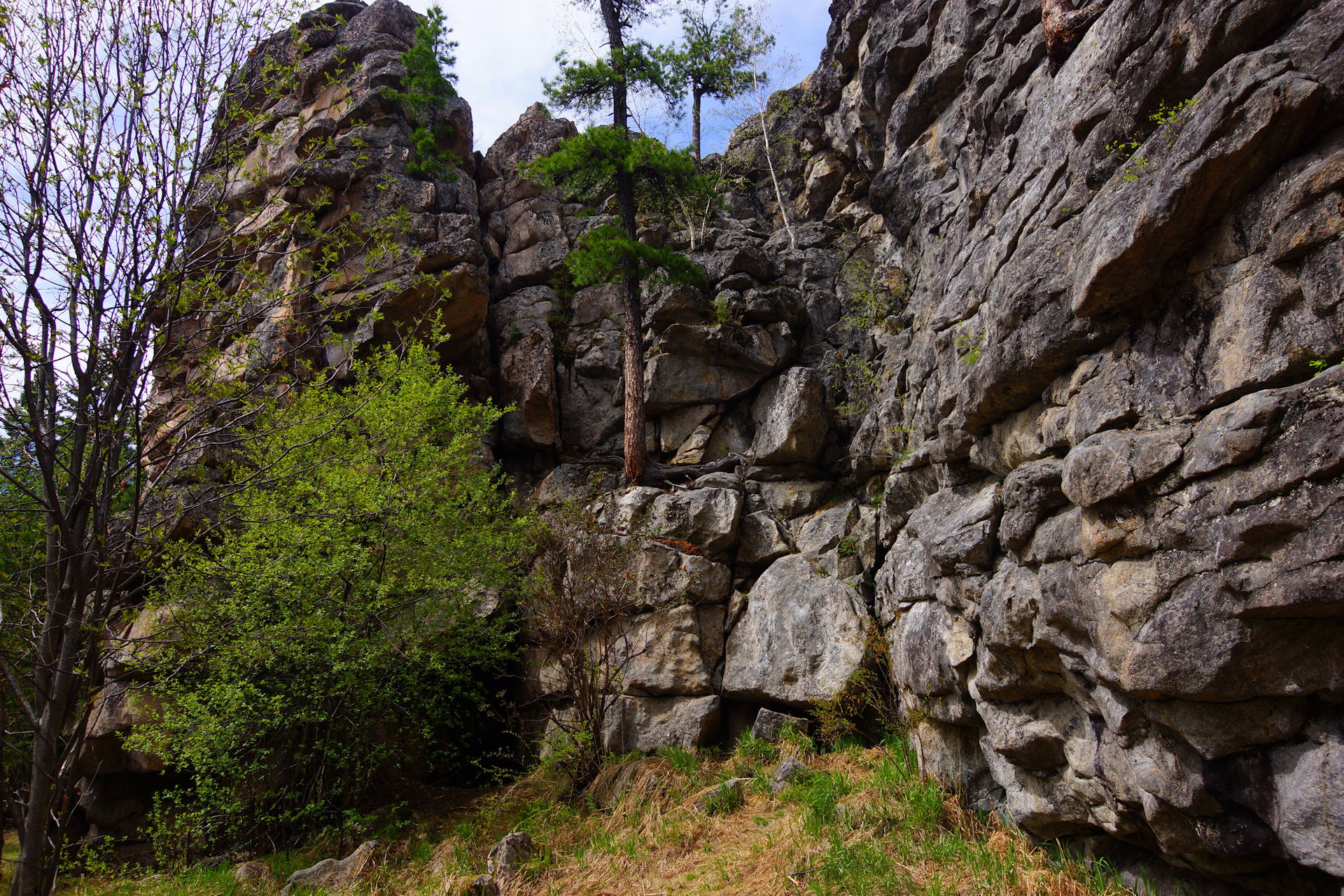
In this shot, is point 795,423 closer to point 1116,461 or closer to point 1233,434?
point 1116,461

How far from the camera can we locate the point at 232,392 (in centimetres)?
592

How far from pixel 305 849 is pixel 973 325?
1089 cm

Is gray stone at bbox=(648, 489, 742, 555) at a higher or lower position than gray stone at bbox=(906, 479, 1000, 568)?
higher

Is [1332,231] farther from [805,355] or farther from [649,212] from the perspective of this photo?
[649,212]

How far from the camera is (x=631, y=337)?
49.4ft

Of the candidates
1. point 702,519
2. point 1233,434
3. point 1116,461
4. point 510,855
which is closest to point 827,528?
point 702,519

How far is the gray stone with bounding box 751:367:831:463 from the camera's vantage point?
1338cm

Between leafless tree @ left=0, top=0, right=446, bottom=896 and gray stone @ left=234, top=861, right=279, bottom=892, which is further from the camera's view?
gray stone @ left=234, top=861, right=279, bottom=892

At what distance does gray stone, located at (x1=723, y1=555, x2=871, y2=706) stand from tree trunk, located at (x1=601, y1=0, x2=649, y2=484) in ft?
13.8

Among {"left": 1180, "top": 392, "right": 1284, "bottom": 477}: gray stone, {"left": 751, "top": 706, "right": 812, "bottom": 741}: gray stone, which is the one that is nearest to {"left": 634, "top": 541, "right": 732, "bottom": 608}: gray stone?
{"left": 751, "top": 706, "right": 812, "bottom": 741}: gray stone

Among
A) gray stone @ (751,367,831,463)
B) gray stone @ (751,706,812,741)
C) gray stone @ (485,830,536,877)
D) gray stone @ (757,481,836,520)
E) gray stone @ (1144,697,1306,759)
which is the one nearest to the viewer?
gray stone @ (1144,697,1306,759)

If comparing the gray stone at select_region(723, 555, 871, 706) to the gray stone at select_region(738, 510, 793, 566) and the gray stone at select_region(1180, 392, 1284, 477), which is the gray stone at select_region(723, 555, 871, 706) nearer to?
the gray stone at select_region(738, 510, 793, 566)

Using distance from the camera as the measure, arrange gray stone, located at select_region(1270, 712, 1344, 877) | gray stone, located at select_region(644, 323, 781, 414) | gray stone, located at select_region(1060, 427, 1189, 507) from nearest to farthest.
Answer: gray stone, located at select_region(1270, 712, 1344, 877)
gray stone, located at select_region(1060, 427, 1189, 507)
gray stone, located at select_region(644, 323, 781, 414)

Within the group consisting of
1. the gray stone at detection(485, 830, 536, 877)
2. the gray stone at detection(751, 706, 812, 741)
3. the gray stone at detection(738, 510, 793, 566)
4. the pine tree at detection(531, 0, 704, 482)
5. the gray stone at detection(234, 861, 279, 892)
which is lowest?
the gray stone at detection(234, 861, 279, 892)
